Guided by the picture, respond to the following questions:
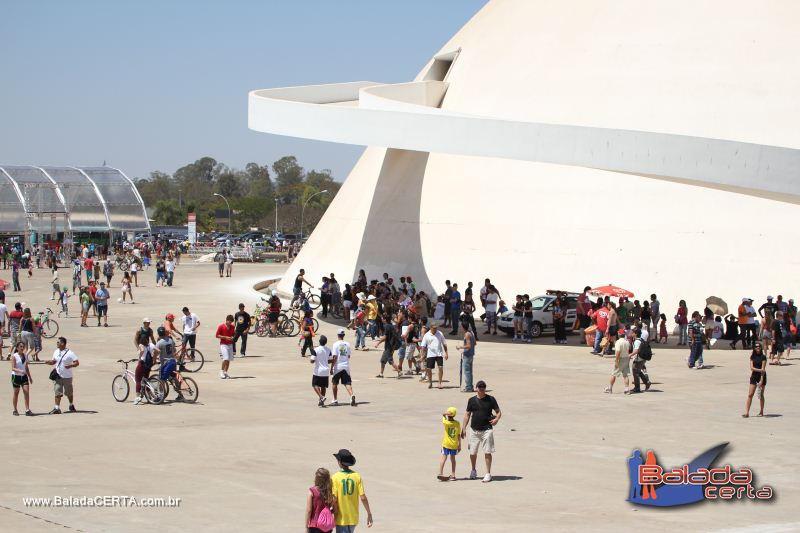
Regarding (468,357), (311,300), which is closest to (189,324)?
(468,357)

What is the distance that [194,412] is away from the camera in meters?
19.4

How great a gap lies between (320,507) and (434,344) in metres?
12.0

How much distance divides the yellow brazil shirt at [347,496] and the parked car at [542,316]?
20225 millimetres

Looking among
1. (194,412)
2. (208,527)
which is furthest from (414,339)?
(208,527)

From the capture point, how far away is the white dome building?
29.1m

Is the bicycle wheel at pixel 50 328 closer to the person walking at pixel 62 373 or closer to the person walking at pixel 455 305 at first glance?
the person walking at pixel 455 305

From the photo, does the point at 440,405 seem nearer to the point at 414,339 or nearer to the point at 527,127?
the point at 414,339

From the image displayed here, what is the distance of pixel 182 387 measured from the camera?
67.9 feet

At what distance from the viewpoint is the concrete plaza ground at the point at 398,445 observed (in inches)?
500

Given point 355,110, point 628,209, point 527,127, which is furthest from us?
point 628,209

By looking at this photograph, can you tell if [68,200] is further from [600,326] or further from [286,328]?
[600,326]

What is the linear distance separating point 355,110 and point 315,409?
1261 centimetres

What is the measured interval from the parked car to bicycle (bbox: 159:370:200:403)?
11.8 meters

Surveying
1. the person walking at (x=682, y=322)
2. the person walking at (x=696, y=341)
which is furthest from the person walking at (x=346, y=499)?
the person walking at (x=682, y=322)
